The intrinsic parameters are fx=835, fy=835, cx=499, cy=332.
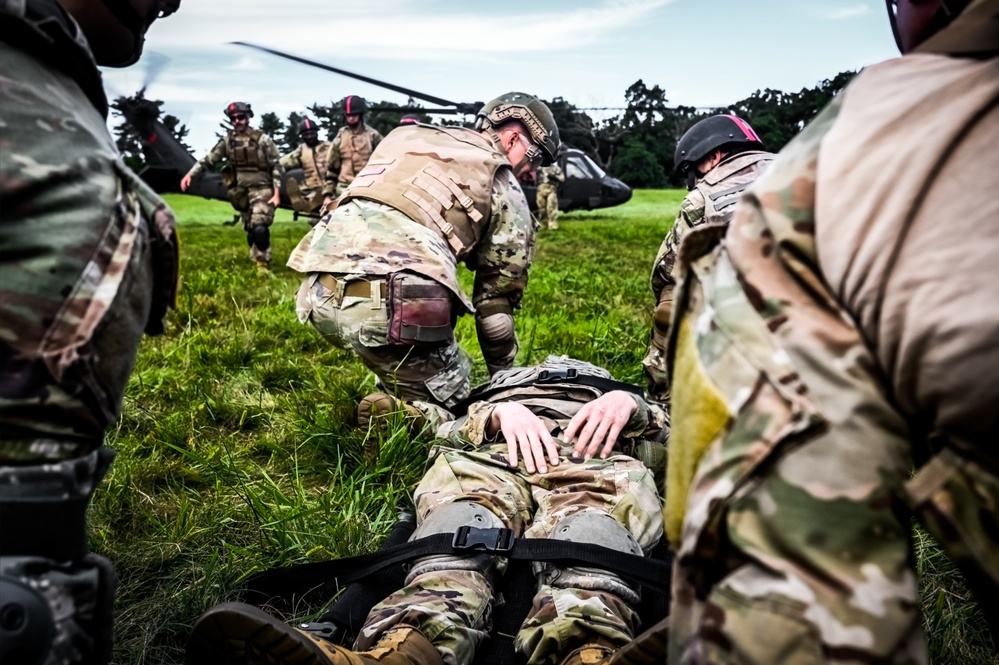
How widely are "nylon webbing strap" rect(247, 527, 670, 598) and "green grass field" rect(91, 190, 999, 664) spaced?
0.09 m

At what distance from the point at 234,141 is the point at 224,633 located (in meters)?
10.0

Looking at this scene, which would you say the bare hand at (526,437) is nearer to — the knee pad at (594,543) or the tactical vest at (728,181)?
the knee pad at (594,543)

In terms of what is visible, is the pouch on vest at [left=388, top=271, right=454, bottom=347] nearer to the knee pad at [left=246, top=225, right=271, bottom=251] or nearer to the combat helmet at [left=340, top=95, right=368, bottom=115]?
the knee pad at [left=246, top=225, right=271, bottom=251]

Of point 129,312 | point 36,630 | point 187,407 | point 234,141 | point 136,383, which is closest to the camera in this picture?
point 36,630

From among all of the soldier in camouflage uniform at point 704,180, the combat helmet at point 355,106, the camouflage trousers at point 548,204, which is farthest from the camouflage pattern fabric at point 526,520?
the camouflage trousers at point 548,204

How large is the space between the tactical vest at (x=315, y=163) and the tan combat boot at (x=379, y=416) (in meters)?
11.4

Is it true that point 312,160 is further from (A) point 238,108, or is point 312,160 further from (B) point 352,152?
(A) point 238,108

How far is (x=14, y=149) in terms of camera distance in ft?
3.94

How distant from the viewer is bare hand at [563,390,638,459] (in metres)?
2.53

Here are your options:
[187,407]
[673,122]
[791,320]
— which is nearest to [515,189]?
[187,407]

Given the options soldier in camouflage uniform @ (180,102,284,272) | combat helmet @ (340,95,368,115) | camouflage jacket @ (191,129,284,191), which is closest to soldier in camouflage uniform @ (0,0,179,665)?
soldier in camouflage uniform @ (180,102,284,272)

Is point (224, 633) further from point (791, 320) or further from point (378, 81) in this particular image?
point (378, 81)

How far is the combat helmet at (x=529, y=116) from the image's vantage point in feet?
12.8

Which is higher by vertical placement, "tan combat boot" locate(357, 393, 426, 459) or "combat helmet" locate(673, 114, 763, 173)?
"combat helmet" locate(673, 114, 763, 173)
